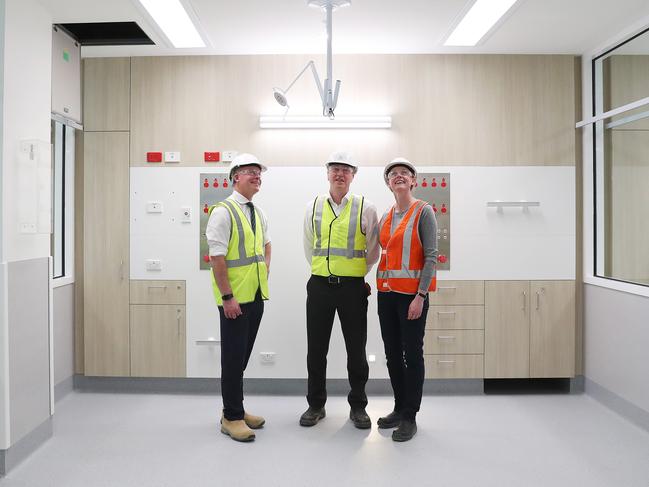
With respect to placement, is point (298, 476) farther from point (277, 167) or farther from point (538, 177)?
point (538, 177)

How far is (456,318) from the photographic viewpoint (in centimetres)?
397

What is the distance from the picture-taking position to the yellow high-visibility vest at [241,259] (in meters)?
3.05

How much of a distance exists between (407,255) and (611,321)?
69.9 inches

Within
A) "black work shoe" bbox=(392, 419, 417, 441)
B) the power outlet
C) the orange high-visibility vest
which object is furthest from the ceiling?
"black work shoe" bbox=(392, 419, 417, 441)

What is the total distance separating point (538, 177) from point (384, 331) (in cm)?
186

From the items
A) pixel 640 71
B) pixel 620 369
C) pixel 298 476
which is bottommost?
pixel 298 476

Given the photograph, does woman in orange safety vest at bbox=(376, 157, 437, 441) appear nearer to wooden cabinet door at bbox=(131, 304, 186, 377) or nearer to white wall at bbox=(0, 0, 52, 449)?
wooden cabinet door at bbox=(131, 304, 186, 377)

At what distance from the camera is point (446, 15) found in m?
3.27

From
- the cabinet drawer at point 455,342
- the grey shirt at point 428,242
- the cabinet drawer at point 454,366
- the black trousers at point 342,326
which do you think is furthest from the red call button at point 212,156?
the cabinet drawer at point 454,366

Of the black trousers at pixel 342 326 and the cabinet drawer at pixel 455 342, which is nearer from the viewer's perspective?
the black trousers at pixel 342 326

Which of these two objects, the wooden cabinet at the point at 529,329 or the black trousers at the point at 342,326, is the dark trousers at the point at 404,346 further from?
the wooden cabinet at the point at 529,329

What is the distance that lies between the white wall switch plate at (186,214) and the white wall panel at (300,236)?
0.10ft

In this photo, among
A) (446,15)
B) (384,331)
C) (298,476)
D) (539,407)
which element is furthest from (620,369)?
(446,15)

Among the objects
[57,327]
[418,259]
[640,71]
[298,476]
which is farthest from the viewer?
[57,327]
